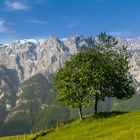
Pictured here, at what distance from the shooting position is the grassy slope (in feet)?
169

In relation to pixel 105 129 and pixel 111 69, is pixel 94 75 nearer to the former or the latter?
pixel 111 69

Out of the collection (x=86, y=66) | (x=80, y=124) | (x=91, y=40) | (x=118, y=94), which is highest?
(x=91, y=40)

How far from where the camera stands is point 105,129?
77.1 meters

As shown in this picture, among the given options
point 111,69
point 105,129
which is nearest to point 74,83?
point 111,69

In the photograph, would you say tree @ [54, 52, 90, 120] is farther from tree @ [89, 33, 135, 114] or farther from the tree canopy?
tree @ [89, 33, 135, 114]

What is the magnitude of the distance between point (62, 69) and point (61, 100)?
8680mm

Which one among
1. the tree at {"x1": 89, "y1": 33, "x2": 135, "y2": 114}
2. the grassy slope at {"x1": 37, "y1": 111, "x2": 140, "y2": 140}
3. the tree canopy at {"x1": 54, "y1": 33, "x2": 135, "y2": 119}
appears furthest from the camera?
the tree at {"x1": 89, "y1": 33, "x2": 135, "y2": 114}

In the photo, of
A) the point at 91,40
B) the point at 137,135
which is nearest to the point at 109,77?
the point at 91,40

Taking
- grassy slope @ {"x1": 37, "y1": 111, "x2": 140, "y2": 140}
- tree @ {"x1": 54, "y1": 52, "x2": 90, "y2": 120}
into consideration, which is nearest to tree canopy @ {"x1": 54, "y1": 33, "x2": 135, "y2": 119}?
tree @ {"x1": 54, "y1": 52, "x2": 90, "y2": 120}

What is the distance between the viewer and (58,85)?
116250mm

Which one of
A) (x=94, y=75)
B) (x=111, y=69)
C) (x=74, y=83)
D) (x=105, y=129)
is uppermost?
(x=111, y=69)

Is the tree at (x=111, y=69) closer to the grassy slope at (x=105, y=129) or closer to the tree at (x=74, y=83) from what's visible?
the tree at (x=74, y=83)

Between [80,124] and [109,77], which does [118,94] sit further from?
[80,124]

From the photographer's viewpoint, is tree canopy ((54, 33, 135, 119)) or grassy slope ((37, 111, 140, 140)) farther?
tree canopy ((54, 33, 135, 119))
